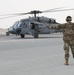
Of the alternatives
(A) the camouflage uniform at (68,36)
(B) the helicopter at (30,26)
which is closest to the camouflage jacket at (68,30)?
(A) the camouflage uniform at (68,36)

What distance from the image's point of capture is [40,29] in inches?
1374

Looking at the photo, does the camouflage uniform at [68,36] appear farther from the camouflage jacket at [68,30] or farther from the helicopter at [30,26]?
the helicopter at [30,26]

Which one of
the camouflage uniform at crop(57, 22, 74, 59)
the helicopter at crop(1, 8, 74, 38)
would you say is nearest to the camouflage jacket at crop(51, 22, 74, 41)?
the camouflage uniform at crop(57, 22, 74, 59)

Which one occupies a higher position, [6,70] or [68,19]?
[68,19]

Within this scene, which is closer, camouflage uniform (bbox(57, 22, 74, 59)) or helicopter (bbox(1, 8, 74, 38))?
camouflage uniform (bbox(57, 22, 74, 59))

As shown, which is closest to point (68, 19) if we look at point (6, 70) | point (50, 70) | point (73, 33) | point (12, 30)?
point (73, 33)

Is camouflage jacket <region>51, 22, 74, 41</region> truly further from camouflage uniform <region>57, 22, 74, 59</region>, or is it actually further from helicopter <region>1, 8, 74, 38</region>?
helicopter <region>1, 8, 74, 38</region>

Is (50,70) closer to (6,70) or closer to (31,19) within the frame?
(6,70)

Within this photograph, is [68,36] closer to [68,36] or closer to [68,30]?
[68,36]

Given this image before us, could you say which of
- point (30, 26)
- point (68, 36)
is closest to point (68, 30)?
point (68, 36)

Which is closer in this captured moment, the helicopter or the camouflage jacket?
the camouflage jacket

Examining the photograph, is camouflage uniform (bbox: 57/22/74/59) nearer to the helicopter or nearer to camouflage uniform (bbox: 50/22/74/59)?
camouflage uniform (bbox: 50/22/74/59)

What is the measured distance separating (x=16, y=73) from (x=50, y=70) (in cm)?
109

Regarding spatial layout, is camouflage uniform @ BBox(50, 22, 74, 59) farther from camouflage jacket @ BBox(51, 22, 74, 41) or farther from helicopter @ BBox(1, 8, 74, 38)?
helicopter @ BBox(1, 8, 74, 38)
